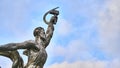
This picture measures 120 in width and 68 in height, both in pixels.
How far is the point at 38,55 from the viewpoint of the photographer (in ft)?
82.3

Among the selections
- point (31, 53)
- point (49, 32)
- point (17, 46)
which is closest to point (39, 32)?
point (49, 32)

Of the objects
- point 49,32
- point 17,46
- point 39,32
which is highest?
point 49,32

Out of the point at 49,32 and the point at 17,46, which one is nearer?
the point at 17,46

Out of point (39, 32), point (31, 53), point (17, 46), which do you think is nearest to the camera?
point (17, 46)

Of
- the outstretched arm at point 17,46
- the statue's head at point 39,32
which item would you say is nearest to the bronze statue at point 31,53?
the outstretched arm at point 17,46

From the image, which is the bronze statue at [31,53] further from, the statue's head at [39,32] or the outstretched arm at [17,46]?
the statue's head at [39,32]

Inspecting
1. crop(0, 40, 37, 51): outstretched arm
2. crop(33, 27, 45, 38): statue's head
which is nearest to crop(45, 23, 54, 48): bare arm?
crop(33, 27, 45, 38): statue's head

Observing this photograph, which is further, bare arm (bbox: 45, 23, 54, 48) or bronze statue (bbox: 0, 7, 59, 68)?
bare arm (bbox: 45, 23, 54, 48)

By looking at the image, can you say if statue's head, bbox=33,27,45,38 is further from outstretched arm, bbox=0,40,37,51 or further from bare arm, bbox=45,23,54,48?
outstretched arm, bbox=0,40,37,51

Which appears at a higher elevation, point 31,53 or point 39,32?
point 39,32

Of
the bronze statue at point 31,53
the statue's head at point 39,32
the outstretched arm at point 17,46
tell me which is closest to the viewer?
the outstretched arm at point 17,46

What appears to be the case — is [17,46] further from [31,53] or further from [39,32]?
[39,32]

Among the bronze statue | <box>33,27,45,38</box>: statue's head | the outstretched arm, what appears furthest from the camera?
<box>33,27,45,38</box>: statue's head

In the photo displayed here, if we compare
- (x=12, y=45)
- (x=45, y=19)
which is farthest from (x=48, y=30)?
(x=12, y=45)
